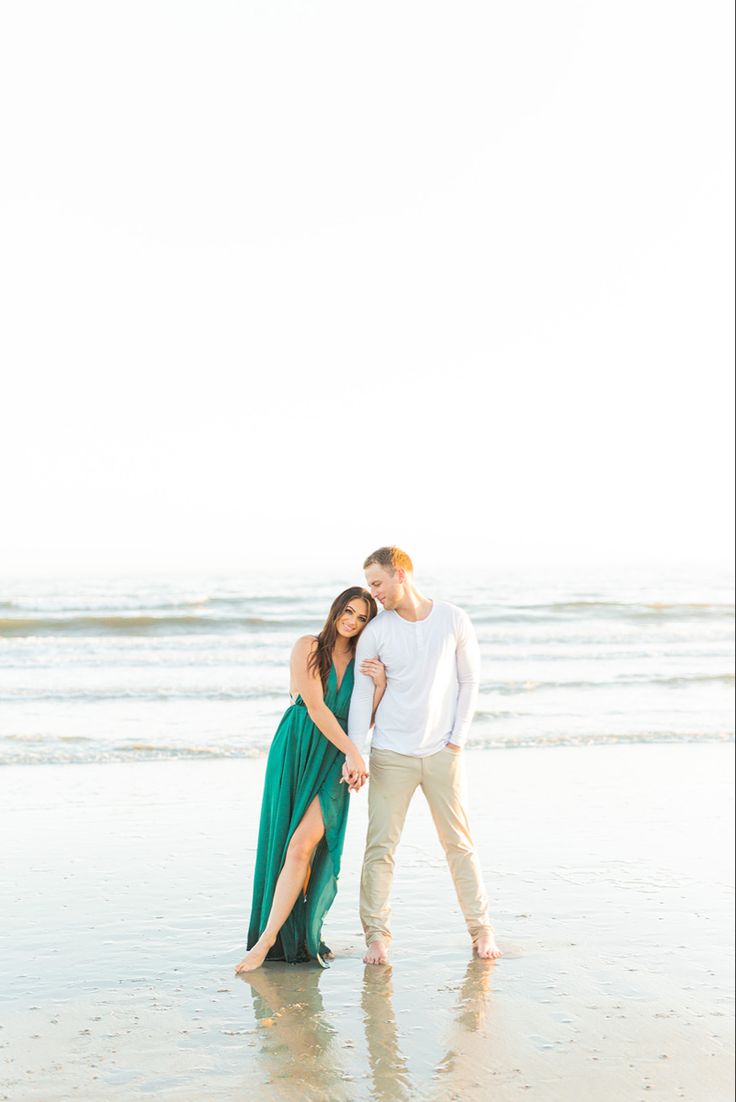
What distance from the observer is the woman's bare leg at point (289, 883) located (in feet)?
15.4

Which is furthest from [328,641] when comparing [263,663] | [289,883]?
[263,663]

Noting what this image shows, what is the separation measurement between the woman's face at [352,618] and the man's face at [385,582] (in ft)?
0.34

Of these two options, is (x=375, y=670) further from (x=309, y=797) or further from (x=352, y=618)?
(x=309, y=797)

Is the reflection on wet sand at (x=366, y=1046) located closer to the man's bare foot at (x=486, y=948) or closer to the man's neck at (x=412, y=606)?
the man's bare foot at (x=486, y=948)

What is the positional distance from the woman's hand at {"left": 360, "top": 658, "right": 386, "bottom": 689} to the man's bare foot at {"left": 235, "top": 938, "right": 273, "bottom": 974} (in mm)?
1157

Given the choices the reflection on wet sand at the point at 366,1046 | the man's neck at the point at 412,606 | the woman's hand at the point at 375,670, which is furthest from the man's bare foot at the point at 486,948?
the man's neck at the point at 412,606

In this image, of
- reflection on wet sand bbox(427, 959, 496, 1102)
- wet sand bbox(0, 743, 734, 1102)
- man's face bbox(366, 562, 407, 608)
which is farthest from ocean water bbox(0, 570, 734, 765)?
reflection on wet sand bbox(427, 959, 496, 1102)

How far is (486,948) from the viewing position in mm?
4855

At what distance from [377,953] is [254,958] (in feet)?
1.69

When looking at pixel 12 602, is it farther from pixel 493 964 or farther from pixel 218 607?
pixel 493 964

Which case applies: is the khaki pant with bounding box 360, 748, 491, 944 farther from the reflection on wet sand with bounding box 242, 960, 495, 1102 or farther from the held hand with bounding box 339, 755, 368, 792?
the reflection on wet sand with bounding box 242, 960, 495, 1102

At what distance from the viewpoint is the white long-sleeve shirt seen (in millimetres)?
4852

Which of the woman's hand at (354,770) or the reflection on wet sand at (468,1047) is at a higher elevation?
the woman's hand at (354,770)

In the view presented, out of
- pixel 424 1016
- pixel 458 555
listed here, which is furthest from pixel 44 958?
pixel 458 555
